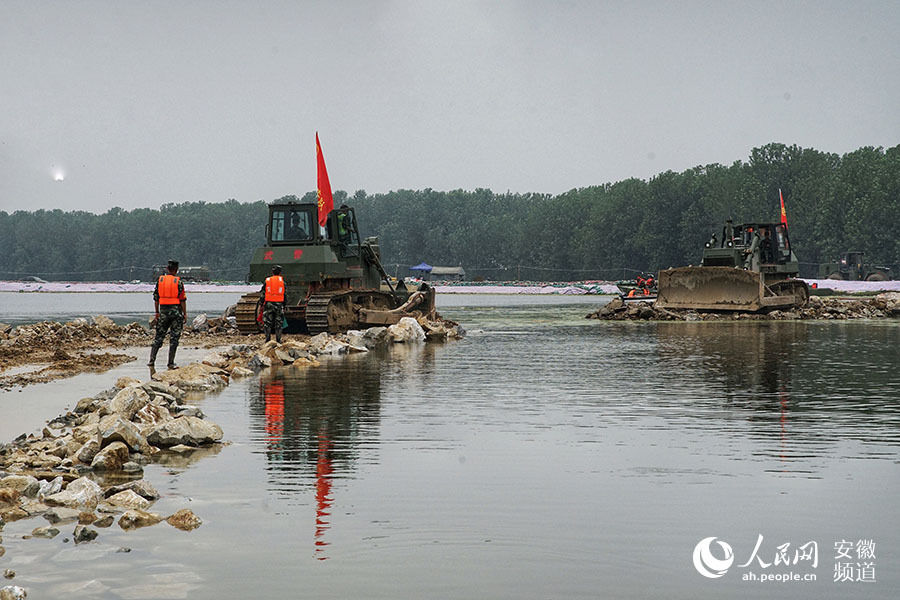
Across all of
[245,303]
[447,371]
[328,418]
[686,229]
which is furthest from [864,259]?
[328,418]

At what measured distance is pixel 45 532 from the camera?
7164 mm

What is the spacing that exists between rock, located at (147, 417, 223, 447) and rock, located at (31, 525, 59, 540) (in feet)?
11.1

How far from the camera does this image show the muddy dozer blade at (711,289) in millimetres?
38812

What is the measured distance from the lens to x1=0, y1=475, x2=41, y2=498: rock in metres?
8.38

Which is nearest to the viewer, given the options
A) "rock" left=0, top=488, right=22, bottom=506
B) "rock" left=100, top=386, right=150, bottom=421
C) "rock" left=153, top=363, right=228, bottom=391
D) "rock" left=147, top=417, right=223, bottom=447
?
→ "rock" left=0, top=488, right=22, bottom=506

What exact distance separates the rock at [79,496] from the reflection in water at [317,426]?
1324 millimetres

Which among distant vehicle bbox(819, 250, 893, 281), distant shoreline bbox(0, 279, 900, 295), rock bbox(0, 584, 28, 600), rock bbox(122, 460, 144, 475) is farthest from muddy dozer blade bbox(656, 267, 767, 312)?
distant vehicle bbox(819, 250, 893, 281)

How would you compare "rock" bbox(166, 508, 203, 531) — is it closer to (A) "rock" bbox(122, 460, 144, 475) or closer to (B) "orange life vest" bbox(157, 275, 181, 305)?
(A) "rock" bbox(122, 460, 144, 475)

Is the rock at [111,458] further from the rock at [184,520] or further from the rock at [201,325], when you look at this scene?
the rock at [201,325]

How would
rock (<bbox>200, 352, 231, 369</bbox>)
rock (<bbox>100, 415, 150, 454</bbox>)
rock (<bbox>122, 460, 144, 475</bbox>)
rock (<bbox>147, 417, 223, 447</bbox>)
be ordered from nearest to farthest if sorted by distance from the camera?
rock (<bbox>122, 460, 144, 475</bbox>) → rock (<bbox>100, 415, 150, 454</bbox>) → rock (<bbox>147, 417, 223, 447</bbox>) → rock (<bbox>200, 352, 231, 369</bbox>)

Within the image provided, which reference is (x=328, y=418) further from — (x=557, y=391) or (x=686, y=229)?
(x=686, y=229)

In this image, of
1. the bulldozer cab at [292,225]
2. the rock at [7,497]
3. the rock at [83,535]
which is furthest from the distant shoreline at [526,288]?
the rock at [83,535]

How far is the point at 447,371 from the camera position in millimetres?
18953

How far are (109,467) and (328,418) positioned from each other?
3578 millimetres
